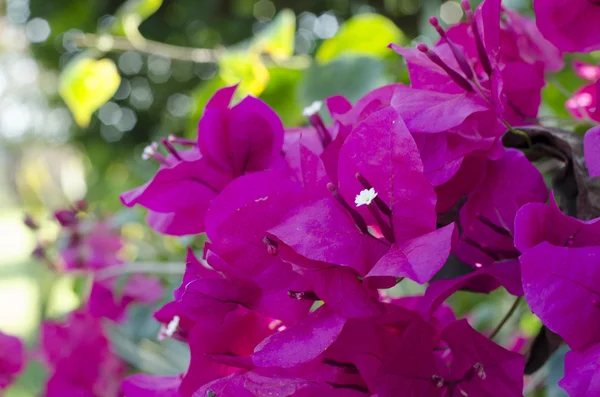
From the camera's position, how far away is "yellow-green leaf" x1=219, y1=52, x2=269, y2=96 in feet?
1.90

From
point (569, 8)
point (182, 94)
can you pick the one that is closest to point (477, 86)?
point (569, 8)

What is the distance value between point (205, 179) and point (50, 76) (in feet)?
4.86

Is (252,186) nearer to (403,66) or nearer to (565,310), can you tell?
(565,310)

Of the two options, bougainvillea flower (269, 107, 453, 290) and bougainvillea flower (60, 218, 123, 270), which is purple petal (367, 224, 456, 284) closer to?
bougainvillea flower (269, 107, 453, 290)

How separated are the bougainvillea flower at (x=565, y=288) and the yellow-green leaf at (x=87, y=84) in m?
0.47

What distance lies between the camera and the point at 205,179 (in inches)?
10.4

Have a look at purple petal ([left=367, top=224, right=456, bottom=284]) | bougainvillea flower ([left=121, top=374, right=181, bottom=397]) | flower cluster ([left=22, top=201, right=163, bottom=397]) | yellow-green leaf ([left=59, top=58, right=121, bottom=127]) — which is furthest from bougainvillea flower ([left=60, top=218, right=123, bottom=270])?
purple petal ([left=367, top=224, right=456, bottom=284])

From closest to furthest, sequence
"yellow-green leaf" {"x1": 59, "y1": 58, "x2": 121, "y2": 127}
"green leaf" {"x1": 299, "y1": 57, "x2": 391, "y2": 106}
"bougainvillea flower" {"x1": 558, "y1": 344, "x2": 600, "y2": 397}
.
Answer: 1. "bougainvillea flower" {"x1": 558, "y1": 344, "x2": 600, "y2": 397}
2. "green leaf" {"x1": 299, "y1": 57, "x2": 391, "y2": 106}
3. "yellow-green leaf" {"x1": 59, "y1": 58, "x2": 121, "y2": 127}

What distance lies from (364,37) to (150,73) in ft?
3.02

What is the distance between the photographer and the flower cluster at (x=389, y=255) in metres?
0.19

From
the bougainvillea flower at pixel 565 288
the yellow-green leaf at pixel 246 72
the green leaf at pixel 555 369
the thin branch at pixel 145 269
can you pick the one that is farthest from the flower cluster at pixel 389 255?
the yellow-green leaf at pixel 246 72

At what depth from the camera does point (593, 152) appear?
202mm

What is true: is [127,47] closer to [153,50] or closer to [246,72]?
[153,50]

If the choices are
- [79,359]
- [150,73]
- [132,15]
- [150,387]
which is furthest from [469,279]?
[150,73]
